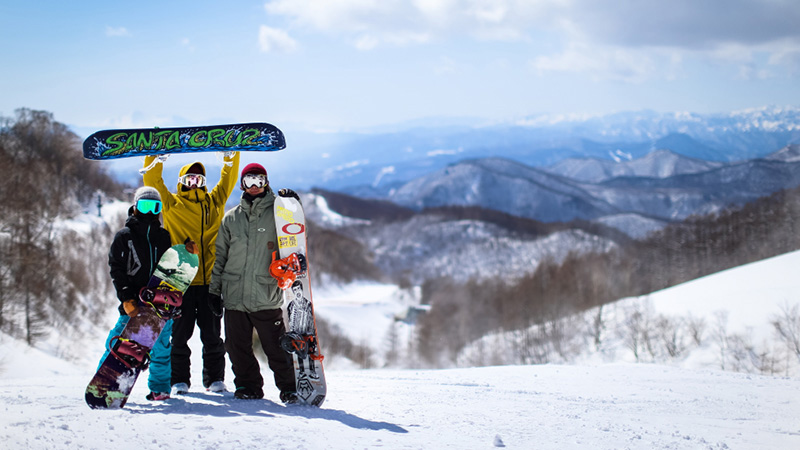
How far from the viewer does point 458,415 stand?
595 centimetres

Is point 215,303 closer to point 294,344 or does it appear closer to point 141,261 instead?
point 141,261

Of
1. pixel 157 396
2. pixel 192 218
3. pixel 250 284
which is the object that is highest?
pixel 192 218

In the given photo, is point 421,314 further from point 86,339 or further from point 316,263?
point 86,339

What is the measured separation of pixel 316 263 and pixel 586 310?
57052mm

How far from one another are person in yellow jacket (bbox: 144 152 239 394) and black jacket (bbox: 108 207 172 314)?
1.52 ft

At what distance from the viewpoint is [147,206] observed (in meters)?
5.84

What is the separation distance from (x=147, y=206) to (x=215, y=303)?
1271 mm

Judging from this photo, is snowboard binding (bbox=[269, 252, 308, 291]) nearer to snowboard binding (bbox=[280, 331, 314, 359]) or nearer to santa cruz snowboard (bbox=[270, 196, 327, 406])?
santa cruz snowboard (bbox=[270, 196, 327, 406])

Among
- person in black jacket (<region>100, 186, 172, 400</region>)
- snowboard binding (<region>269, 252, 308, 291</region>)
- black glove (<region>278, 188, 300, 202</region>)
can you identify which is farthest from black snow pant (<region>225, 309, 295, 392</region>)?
black glove (<region>278, 188, 300, 202</region>)

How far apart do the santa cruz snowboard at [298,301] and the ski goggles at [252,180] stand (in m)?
0.26

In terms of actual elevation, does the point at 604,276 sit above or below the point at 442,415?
above

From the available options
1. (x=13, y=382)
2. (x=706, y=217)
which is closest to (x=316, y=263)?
(x=706, y=217)

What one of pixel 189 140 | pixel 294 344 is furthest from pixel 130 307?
pixel 189 140

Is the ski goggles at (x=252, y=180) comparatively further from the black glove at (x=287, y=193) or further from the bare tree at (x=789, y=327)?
the bare tree at (x=789, y=327)
